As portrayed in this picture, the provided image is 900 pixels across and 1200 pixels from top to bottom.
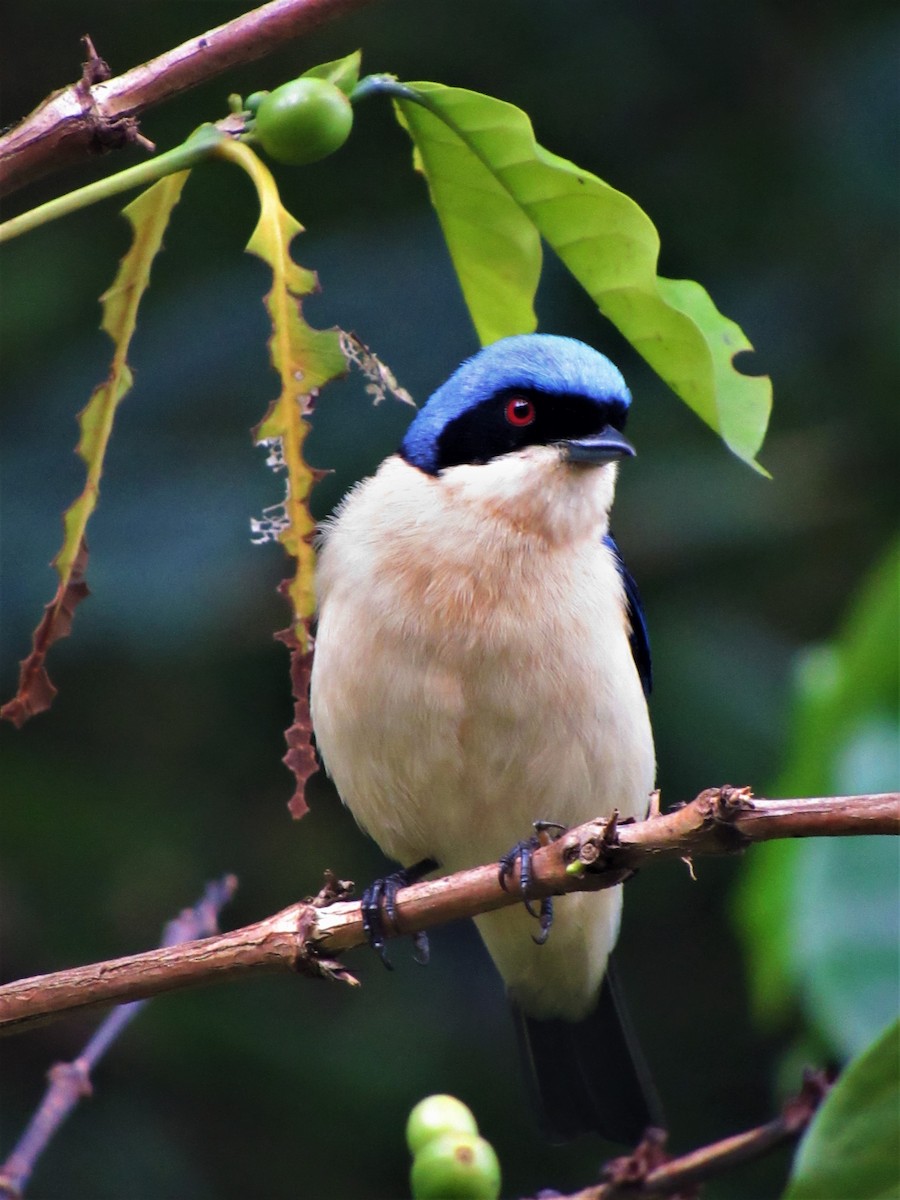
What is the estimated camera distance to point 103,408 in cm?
215

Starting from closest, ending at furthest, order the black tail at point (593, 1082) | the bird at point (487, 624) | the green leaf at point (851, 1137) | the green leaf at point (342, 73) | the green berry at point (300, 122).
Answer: the green berry at point (300, 122) < the green leaf at point (342, 73) < the green leaf at point (851, 1137) < the bird at point (487, 624) < the black tail at point (593, 1082)

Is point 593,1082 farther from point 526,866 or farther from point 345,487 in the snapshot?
point 526,866

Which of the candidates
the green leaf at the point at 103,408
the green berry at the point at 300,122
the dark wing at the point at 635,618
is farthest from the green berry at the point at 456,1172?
the dark wing at the point at 635,618

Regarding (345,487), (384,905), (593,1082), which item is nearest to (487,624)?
(384,905)

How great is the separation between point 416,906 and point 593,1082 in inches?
85.5

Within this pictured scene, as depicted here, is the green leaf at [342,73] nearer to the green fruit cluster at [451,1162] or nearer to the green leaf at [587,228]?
the green leaf at [587,228]

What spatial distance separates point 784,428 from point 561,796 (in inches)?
106

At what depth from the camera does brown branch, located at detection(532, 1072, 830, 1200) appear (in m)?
2.65

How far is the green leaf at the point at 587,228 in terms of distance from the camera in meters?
2.21

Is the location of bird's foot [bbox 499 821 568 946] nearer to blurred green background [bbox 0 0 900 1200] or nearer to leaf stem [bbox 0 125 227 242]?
leaf stem [bbox 0 125 227 242]

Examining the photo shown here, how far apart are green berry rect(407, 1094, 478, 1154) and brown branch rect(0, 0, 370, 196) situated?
5.21ft

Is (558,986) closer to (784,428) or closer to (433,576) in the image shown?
(433,576)

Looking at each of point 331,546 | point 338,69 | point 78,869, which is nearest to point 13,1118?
point 78,869

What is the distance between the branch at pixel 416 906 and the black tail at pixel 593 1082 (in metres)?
2.04
